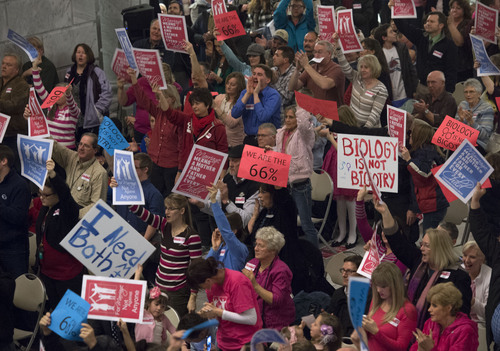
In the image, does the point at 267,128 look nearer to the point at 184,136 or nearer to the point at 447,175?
the point at 184,136

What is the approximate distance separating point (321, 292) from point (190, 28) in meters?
7.10

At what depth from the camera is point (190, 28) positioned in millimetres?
14836

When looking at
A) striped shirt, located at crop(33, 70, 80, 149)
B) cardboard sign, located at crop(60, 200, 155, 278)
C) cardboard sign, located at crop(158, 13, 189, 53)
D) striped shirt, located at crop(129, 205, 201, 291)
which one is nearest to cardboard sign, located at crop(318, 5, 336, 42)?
cardboard sign, located at crop(158, 13, 189, 53)

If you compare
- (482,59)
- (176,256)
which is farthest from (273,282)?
(482,59)

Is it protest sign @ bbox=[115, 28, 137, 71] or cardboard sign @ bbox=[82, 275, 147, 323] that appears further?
protest sign @ bbox=[115, 28, 137, 71]

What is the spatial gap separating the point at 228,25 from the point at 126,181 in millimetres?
3942

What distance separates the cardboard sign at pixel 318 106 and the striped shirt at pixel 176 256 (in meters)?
2.07

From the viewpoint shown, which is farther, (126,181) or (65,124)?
(65,124)

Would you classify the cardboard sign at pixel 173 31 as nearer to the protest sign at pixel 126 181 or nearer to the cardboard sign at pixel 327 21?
the cardboard sign at pixel 327 21

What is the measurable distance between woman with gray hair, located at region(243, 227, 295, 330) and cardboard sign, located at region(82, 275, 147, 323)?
38.2 inches

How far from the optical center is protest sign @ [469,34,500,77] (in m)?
11.0

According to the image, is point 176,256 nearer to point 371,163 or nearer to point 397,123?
point 371,163

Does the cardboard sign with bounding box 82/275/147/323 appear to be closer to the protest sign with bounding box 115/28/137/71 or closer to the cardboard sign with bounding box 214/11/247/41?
the protest sign with bounding box 115/28/137/71

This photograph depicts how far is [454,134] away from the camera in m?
9.76
